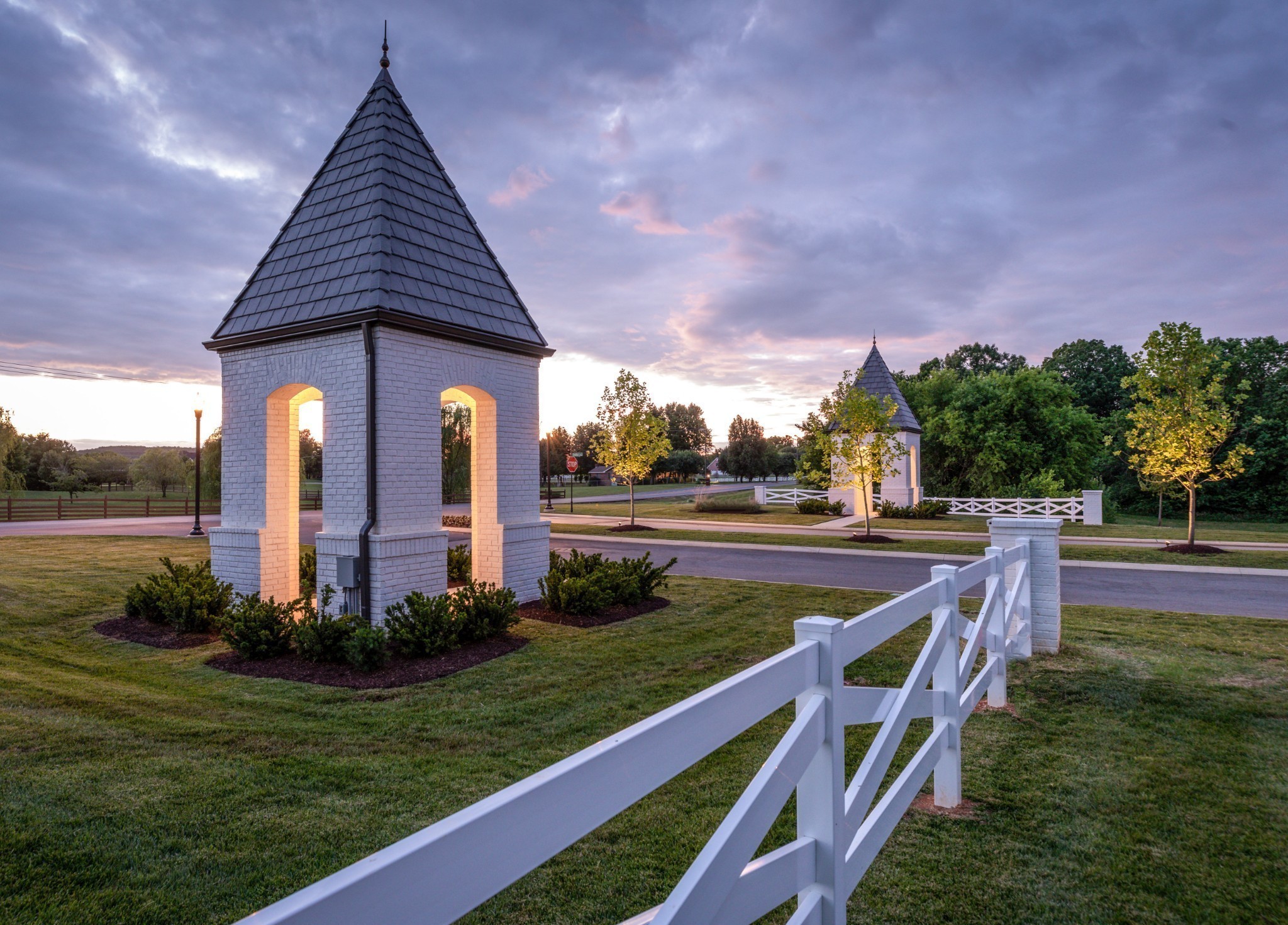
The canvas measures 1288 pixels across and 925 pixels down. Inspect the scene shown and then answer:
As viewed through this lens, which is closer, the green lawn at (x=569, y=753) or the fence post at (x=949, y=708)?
the green lawn at (x=569, y=753)

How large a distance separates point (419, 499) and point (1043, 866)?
7852mm

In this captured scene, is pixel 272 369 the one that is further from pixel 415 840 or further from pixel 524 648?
pixel 415 840

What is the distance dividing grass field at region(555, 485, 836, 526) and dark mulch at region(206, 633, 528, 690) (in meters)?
20.1

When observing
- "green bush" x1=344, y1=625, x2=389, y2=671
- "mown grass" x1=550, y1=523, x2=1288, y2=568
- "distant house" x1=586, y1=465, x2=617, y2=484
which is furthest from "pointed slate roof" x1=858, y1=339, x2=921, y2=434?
"distant house" x1=586, y1=465, x2=617, y2=484

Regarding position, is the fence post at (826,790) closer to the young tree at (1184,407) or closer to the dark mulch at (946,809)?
the dark mulch at (946,809)

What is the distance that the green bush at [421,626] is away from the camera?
308 inches

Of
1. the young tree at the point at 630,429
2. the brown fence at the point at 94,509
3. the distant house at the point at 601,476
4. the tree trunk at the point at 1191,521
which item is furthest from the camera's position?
the distant house at the point at 601,476

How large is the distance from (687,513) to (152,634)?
24.8 m

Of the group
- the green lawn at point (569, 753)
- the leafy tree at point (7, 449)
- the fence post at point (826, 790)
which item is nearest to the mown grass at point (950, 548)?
the green lawn at point (569, 753)

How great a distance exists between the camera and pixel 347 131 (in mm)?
10562

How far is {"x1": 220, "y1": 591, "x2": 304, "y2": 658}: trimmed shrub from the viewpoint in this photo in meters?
7.78

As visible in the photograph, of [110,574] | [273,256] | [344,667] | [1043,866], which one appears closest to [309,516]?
[110,574]

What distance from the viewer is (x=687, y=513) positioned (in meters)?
32.0

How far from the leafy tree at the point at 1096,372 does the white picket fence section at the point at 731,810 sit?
2630 inches
